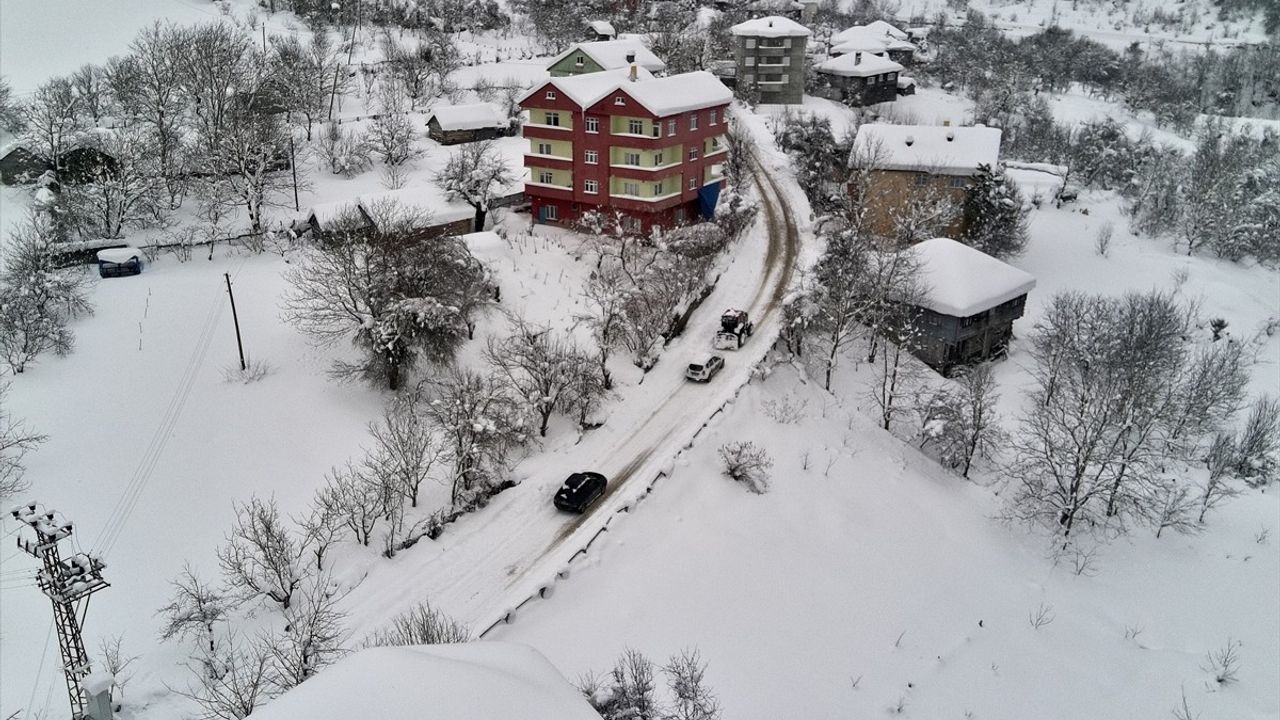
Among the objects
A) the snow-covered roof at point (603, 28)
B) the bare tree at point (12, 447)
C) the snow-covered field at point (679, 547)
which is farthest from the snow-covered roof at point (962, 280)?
the snow-covered roof at point (603, 28)

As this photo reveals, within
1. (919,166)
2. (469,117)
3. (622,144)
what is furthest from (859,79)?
(622,144)

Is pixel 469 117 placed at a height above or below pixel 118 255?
above

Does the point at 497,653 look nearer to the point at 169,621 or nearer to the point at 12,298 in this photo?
the point at 169,621

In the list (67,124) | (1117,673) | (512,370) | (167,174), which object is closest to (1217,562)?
(1117,673)

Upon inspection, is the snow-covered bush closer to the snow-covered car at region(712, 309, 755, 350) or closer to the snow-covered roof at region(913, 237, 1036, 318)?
the snow-covered car at region(712, 309, 755, 350)

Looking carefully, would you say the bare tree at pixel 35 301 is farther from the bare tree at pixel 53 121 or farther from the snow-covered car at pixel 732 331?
the snow-covered car at pixel 732 331

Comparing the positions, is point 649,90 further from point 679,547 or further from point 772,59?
point 772,59

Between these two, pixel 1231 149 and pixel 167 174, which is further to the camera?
pixel 1231 149
